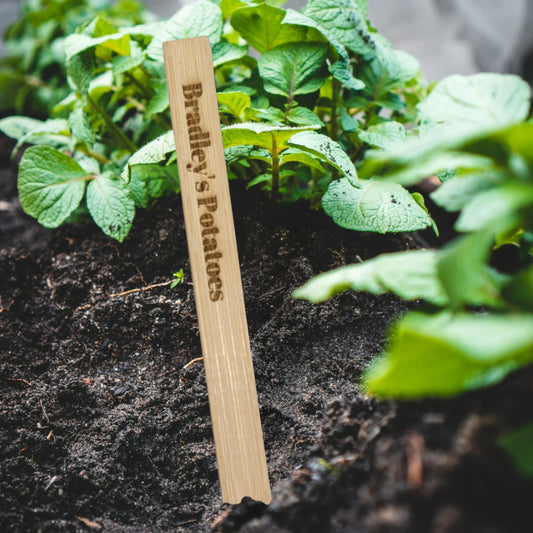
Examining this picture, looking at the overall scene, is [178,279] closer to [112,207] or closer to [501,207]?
[112,207]

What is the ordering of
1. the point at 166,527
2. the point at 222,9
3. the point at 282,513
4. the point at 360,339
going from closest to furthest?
the point at 282,513 → the point at 166,527 → the point at 360,339 → the point at 222,9

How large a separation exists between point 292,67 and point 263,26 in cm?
11

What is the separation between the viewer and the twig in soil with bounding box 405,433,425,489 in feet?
1.28

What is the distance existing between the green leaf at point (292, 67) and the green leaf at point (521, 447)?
72 cm

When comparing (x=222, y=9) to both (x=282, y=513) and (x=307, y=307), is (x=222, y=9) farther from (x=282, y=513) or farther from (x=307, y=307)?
(x=282, y=513)

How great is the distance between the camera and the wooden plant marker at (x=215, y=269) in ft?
2.07

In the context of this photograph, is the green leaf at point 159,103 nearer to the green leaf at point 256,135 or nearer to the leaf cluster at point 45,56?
the green leaf at point 256,135

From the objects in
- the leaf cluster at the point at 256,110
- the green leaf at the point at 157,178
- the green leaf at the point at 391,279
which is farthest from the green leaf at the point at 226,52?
the green leaf at the point at 391,279

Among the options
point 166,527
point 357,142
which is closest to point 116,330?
point 166,527

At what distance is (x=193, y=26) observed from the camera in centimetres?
92

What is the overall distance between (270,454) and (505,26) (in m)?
1.85

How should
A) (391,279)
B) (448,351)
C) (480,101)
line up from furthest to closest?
(480,101)
(391,279)
(448,351)

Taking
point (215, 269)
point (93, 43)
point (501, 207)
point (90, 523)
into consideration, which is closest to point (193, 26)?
point (93, 43)

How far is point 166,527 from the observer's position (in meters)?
0.70
